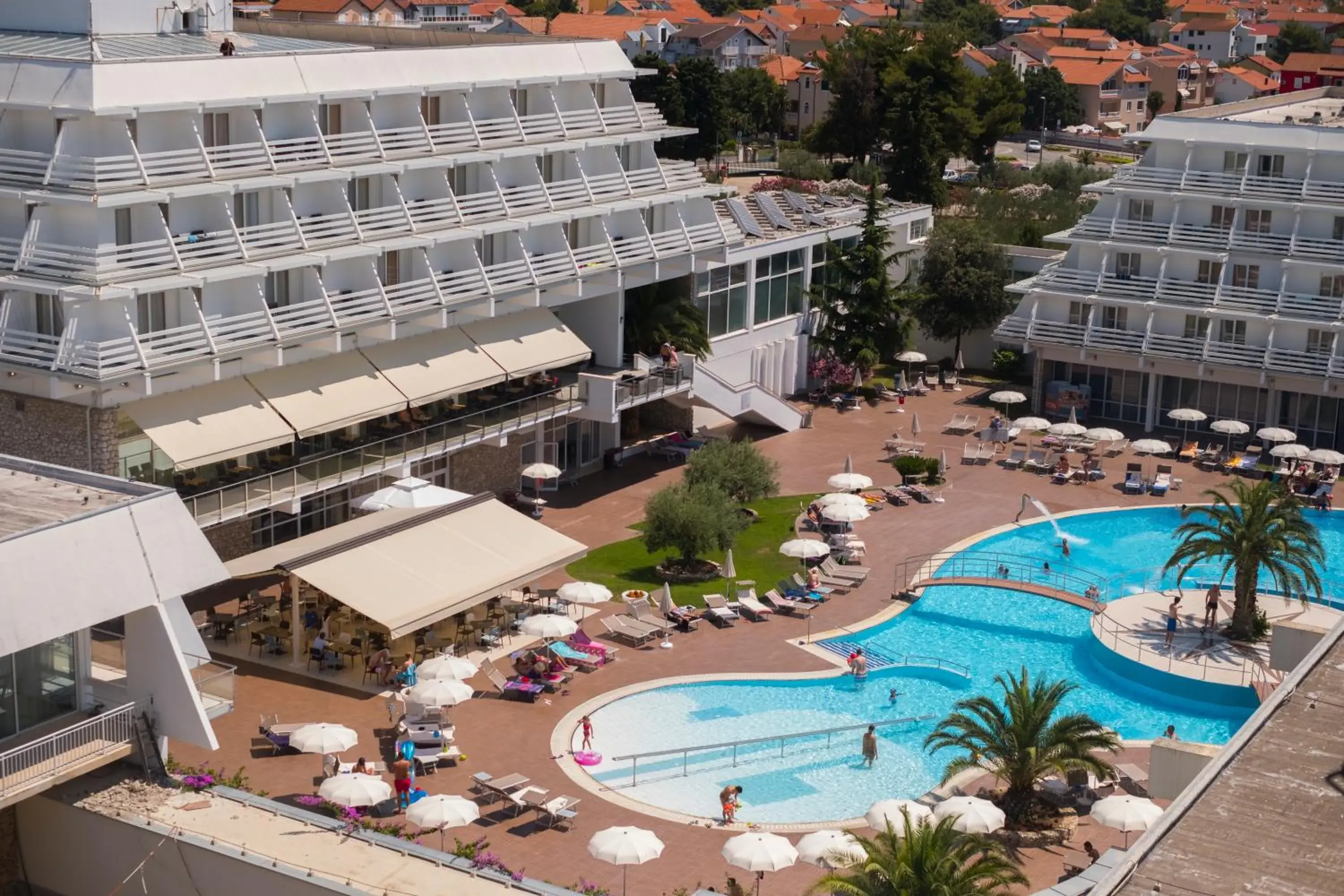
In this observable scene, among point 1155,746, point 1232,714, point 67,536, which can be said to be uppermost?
point 67,536

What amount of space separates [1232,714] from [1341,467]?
19.4 metres

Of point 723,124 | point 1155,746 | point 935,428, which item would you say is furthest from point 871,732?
point 723,124

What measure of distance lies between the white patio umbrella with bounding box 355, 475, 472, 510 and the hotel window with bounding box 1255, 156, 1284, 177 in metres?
28.8

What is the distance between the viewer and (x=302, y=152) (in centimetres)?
4116

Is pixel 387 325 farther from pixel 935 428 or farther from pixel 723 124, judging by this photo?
pixel 723 124

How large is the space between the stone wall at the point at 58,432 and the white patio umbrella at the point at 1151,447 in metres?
29.6

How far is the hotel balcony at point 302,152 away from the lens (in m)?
37.0

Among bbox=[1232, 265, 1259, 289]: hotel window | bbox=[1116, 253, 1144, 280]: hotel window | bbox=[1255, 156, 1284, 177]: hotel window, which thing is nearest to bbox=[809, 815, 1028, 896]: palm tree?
bbox=[1232, 265, 1259, 289]: hotel window

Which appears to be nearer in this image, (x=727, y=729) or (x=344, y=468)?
(x=727, y=729)

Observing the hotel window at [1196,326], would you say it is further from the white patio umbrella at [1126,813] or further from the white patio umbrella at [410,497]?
the white patio umbrella at [1126,813]

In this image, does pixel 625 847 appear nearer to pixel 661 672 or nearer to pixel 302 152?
pixel 661 672

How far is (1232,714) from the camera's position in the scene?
37.8 m

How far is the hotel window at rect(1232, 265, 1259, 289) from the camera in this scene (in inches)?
2218

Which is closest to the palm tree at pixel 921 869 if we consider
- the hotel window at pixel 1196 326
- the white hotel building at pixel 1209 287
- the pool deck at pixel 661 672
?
the pool deck at pixel 661 672
